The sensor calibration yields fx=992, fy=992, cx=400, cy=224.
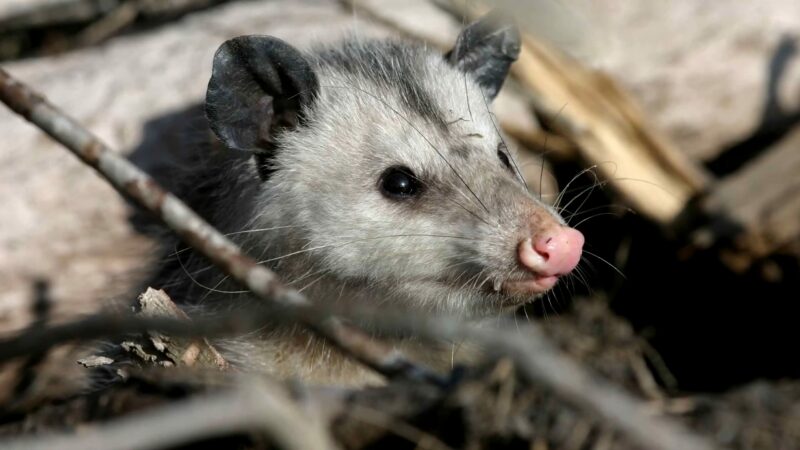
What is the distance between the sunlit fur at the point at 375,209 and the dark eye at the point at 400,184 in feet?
0.08

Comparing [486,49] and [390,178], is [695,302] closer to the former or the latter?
[486,49]

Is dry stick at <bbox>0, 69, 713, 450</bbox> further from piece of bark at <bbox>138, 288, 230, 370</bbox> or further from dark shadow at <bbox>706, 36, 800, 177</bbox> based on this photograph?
dark shadow at <bbox>706, 36, 800, 177</bbox>

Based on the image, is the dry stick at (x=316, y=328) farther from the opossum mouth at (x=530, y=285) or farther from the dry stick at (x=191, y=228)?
the opossum mouth at (x=530, y=285)

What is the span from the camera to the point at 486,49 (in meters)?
3.97

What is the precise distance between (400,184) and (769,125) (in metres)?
2.66

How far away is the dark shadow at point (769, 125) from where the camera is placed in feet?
16.6

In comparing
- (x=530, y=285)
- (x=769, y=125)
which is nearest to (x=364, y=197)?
(x=530, y=285)

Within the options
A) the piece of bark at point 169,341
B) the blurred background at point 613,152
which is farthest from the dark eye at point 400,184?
the blurred background at point 613,152

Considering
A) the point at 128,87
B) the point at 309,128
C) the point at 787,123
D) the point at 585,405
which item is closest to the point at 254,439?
the point at 585,405

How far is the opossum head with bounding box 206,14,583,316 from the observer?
3176mm

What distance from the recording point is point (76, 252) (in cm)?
462

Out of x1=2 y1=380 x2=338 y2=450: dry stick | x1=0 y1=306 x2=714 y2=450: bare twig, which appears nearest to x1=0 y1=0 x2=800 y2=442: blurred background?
x1=0 y1=306 x2=714 y2=450: bare twig

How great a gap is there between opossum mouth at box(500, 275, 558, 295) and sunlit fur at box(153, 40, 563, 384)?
1.3 inches

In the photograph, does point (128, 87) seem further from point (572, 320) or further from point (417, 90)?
point (572, 320)
